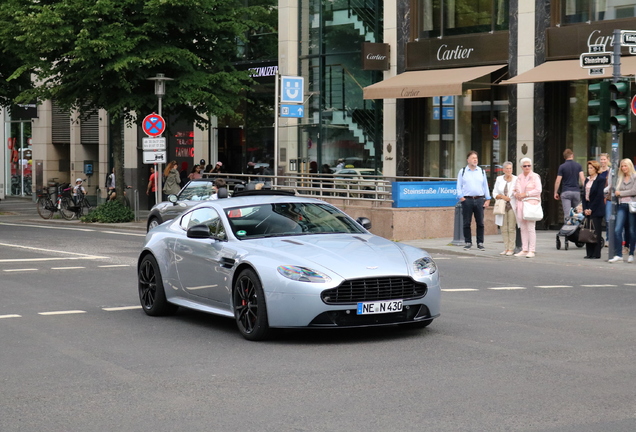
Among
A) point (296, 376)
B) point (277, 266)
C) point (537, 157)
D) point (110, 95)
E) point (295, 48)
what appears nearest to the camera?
point (296, 376)

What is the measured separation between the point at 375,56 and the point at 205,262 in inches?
816

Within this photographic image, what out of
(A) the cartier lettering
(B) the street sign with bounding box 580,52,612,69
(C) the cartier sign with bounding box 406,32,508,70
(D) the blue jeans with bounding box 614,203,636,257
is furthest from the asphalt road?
(A) the cartier lettering

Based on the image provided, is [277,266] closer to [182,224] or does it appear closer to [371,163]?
[182,224]

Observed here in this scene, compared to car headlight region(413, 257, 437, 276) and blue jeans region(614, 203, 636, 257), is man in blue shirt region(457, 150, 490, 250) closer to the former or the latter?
blue jeans region(614, 203, 636, 257)

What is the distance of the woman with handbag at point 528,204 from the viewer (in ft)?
62.2

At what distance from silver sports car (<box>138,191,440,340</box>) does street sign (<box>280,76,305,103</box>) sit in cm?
1727

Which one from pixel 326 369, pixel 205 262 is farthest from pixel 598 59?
pixel 326 369

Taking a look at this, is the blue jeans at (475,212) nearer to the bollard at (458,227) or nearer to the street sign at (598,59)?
the bollard at (458,227)

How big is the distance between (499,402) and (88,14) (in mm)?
24789

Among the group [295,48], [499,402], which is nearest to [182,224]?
[499,402]

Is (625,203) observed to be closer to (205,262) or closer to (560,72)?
(560,72)

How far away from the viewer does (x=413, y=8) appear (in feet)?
99.5

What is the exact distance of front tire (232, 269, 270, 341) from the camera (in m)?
9.44

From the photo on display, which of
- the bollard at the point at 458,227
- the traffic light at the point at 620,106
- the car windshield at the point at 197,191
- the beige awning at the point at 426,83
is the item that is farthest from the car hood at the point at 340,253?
the beige awning at the point at 426,83
